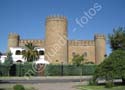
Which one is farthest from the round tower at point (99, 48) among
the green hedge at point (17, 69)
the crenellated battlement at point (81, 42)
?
the green hedge at point (17, 69)

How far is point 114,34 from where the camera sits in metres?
58.1

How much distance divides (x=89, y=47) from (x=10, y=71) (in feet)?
101

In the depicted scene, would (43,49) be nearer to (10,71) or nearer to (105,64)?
(10,71)

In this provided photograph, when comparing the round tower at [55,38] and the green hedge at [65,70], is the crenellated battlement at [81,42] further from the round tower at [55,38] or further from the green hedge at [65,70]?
the green hedge at [65,70]

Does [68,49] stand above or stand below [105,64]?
above

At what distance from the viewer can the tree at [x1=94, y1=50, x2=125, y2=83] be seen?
26889 mm

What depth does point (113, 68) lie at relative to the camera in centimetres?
2741

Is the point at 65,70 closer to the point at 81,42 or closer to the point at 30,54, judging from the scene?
the point at 30,54

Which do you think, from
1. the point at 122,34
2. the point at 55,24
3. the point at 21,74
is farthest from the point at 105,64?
the point at 55,24

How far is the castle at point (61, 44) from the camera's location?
253ft

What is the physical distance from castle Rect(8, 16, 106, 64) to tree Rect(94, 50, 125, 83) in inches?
1895

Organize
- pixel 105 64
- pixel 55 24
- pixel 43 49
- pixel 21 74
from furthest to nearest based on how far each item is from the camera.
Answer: pixel 43 49
pixel 55 24
pixel 21 74
pixel 105 64

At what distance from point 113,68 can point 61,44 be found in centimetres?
5221

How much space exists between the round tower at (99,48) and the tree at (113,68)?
182 ft
